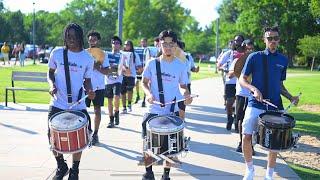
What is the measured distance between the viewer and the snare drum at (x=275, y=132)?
586cm

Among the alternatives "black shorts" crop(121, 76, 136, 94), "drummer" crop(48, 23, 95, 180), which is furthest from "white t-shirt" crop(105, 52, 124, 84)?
"drummer" crop(48, 23, 95, 180)

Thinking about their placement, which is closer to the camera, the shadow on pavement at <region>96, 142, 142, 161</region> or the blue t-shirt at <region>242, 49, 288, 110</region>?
the blue t-shirt at <region>242, 49, 288, 110</region>

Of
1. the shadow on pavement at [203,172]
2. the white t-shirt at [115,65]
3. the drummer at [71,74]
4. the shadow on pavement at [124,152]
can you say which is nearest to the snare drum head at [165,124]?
the drummer at [71,74]

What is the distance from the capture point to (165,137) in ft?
18.4

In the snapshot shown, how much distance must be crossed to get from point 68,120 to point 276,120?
2.47m

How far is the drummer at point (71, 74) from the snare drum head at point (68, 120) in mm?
302

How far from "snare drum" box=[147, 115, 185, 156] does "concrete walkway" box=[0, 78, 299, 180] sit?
3.65ft

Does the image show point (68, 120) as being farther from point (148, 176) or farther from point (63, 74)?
point (148, 176)

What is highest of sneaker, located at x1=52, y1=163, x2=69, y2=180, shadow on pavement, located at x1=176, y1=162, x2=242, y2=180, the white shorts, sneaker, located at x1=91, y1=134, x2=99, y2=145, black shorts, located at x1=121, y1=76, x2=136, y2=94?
the white shorts

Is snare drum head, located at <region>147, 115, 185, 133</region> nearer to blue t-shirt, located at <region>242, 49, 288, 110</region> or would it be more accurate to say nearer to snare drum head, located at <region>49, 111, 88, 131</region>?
snare drum head, located at <region>49, 111, 88, 131</region>

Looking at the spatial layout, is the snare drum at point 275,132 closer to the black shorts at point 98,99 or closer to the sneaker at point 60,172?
the sneaker at point 60,172

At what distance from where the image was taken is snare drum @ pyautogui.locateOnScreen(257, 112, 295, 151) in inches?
231

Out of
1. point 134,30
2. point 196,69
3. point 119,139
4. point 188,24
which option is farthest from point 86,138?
point 188,24

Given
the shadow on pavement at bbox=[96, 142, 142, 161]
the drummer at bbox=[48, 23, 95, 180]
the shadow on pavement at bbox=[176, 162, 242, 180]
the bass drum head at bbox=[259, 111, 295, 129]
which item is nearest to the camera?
the bass drum head at bbox=[259, 111, 295, 129]
